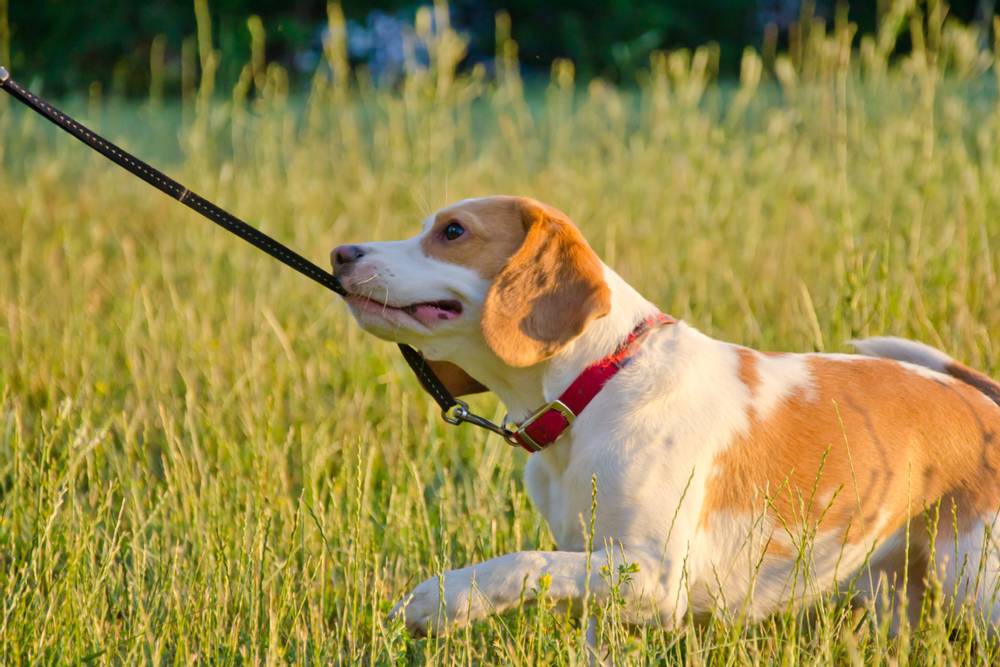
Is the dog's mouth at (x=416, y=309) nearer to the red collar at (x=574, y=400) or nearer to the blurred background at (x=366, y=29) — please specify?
the red collar at (x=574, y=400)

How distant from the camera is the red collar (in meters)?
2.76

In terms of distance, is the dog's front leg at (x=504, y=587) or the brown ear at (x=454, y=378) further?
the brown ear at (x=454, y=378)

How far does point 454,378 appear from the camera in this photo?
10.2 feet

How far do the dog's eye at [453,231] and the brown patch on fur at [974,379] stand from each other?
1291mm

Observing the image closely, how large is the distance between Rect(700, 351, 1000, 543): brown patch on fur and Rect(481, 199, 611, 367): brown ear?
0.44 m

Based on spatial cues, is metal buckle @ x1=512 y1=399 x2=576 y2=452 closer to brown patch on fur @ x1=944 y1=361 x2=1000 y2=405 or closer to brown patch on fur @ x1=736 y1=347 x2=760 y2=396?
brown patch on fur @ x1=736 y1=347 x2=760 y2=396

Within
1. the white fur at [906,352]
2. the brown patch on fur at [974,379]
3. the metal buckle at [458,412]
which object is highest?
the white fur at [906,352]

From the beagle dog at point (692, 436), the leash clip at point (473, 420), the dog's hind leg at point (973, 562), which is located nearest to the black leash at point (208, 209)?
the leash clip at point (473, 420)

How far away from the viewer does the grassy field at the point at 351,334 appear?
276 cm

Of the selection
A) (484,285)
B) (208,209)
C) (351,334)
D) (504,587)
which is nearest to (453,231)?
(484,285)

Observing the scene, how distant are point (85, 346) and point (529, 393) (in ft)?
8.10

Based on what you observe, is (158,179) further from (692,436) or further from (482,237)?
(692,436)

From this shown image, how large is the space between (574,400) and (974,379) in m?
1.08

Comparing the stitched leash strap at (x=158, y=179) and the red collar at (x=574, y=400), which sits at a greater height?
the stitched leash strap at (x=158, y=179)
